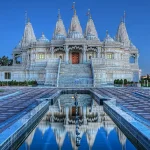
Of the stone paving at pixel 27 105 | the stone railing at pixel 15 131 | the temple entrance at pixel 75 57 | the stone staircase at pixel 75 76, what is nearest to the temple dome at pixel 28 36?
the temple entrance at pixel 75 57

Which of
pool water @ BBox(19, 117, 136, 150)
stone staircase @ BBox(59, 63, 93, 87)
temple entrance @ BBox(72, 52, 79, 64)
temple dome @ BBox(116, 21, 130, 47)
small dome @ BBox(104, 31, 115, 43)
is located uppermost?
temple dome @ BBox(116, 21, 130, 47)

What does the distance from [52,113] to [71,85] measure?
2268cm

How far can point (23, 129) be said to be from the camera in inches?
358

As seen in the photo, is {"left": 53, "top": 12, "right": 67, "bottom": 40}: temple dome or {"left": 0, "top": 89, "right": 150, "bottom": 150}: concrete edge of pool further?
{"left": 53, "top": 12, "right": 67, "bottom": 40}: temple dome

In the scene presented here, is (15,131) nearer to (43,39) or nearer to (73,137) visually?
(73,137)

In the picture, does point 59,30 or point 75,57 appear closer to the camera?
point 75,57

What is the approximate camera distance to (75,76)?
40.8 meters

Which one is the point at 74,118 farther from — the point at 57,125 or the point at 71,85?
the point at 71,85

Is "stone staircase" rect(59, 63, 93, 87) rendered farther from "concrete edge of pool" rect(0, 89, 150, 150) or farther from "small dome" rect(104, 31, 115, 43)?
"concrete edge of pool" rect(0, 89, 150, 150)

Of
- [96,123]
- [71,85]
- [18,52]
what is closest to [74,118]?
[96,123]

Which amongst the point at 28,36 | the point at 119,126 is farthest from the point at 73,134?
the point at 28,36

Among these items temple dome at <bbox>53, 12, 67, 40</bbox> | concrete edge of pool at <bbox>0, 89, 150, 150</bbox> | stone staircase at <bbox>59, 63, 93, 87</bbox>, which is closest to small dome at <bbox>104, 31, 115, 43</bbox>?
temple dome at <bbox>53, 12, 67, 40</bbox>

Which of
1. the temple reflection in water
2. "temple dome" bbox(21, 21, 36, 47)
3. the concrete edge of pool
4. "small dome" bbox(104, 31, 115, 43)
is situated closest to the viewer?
the concrete edge of pool

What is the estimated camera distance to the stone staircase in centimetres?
3812
